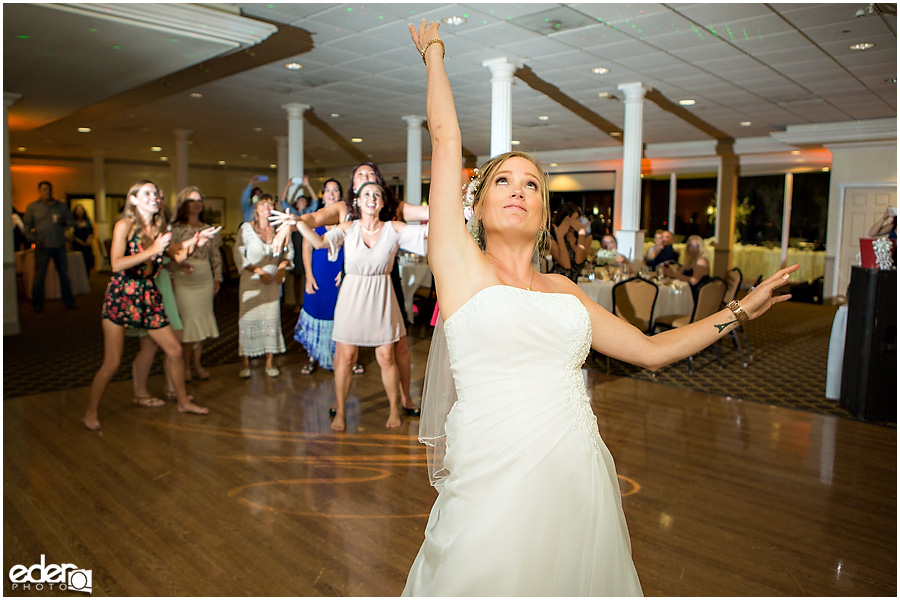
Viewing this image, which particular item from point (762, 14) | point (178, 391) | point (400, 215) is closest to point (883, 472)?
point (400, 215)

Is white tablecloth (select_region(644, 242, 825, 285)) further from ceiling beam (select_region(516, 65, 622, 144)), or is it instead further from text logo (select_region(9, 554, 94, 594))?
text logo (select_region(9, 554, 94, 594))

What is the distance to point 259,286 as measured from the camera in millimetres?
5207

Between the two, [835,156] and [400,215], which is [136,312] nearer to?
[400,215]

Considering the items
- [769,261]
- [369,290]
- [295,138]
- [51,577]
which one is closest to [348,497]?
[51,577]

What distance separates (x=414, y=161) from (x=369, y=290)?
673cm

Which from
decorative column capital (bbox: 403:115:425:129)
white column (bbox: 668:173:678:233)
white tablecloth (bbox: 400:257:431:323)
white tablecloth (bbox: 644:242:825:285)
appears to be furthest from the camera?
white column (bbox: 668:173:678:233)

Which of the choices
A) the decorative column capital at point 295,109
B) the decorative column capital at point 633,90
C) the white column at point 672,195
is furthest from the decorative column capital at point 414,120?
the white column at point 672,195

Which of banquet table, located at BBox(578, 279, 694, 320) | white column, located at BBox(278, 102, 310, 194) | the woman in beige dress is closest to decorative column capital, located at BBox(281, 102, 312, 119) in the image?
white column, located at BBox(278, 102, 310, 194)

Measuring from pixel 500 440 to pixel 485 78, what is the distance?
662cm

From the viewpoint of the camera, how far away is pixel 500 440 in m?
1.38

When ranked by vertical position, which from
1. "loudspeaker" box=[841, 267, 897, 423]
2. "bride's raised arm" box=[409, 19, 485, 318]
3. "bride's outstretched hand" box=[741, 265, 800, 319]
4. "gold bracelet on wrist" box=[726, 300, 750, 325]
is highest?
"bride's raised arm" box=[409, 19, 485, 318]

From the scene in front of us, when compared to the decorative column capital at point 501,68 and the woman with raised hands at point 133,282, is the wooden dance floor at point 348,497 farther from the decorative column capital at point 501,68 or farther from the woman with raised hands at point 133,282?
the decorative column capital at point 501,68

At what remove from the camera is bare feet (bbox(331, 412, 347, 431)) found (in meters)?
3.95

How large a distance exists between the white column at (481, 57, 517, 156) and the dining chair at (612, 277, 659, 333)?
202cm
